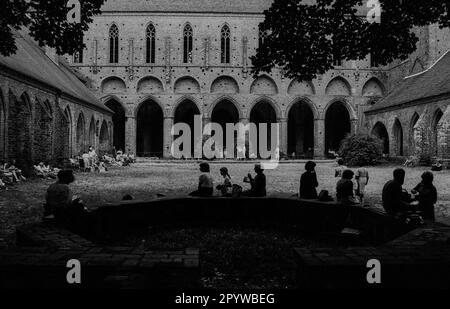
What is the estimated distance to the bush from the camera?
29.0 m

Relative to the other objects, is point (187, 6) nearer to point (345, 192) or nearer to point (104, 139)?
point (104, 139)

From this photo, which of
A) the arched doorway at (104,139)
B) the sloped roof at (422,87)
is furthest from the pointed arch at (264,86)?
the arched doorway at (104,139)

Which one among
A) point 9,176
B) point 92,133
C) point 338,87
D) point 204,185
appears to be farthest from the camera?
point 338,87

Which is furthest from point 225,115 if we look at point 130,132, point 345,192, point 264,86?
point 345,192

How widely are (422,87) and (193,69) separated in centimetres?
1896

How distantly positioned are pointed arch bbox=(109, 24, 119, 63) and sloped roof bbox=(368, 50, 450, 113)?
23.1 meters

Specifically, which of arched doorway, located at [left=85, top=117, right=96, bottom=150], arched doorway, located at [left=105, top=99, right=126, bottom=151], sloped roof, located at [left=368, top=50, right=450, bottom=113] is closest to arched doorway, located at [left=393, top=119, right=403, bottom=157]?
sloped roof, located at [left=368, top=50, right=450, bottom=113]

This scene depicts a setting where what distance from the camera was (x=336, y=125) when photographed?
4359 centimetres

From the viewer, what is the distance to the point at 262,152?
133 feet

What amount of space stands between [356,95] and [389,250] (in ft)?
121

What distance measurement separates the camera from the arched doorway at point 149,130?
4184 centimetres

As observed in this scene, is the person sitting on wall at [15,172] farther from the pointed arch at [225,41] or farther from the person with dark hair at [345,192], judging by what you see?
the pointed arch at [225,41]

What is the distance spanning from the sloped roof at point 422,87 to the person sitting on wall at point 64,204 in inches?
978
